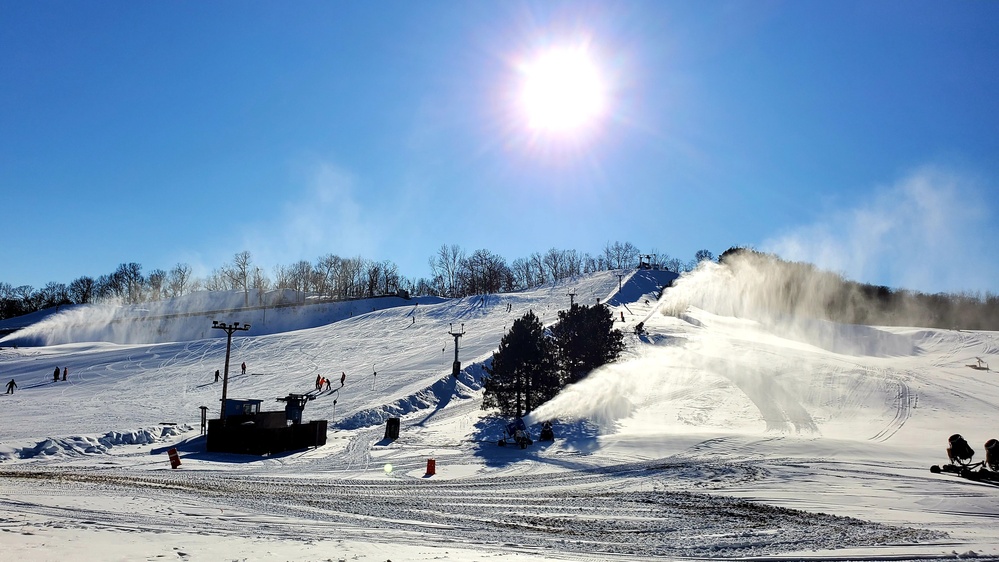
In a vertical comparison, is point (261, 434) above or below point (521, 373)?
below

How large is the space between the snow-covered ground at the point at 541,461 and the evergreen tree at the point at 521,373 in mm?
1218

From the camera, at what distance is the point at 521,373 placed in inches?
1356

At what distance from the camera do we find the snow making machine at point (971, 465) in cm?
1809

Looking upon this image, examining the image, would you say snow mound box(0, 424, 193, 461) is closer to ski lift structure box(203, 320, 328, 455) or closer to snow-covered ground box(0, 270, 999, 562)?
snow-covered ground box(0, 270, 999, 562)

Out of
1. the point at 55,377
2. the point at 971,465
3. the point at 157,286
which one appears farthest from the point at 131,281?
the point at 971,465

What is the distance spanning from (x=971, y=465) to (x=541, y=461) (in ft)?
44.2

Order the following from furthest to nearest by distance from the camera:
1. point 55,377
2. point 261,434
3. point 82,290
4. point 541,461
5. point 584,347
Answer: point 82,290 → point 55,377 → point 584,347 → point 261,434 → point 541,461

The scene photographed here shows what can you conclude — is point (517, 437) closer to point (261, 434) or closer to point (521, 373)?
point (521, 373)

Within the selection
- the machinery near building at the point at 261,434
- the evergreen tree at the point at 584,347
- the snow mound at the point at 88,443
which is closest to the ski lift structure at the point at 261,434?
the machinery near building at the point at 261,434

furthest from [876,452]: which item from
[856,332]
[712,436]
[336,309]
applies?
[336,309]

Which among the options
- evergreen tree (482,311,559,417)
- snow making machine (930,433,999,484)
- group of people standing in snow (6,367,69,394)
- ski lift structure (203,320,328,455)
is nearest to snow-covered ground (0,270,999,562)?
snow making machine (930,433,999,484)

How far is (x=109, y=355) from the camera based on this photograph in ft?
229

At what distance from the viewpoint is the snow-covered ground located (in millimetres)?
10930

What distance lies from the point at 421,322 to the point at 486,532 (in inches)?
2911
